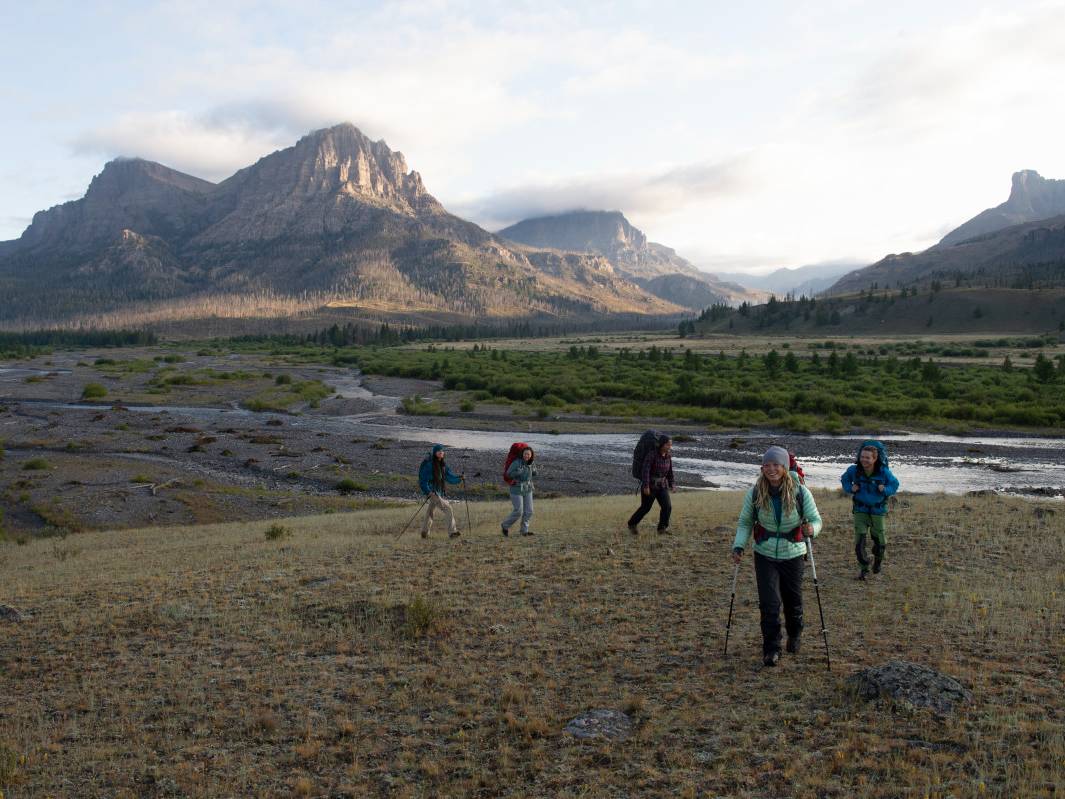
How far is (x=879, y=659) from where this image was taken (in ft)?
28.4

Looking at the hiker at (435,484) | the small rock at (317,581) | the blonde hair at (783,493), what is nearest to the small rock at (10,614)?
the small rock at (317,581)

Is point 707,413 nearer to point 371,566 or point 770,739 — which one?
point 371,566

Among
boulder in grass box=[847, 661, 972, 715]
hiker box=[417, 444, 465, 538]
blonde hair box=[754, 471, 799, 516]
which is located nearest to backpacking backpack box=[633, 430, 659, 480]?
hiker box=[417, 444, 465, 538]

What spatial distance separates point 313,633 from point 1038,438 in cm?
4668

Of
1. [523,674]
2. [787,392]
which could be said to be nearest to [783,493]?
[523,674]

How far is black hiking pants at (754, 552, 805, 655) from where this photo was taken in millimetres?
8484

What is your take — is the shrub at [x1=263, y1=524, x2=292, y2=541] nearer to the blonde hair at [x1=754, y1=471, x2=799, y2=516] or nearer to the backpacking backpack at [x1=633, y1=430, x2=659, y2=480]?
the backpacking backpack at [x1=633, y1=430, x2=659, y2=480]

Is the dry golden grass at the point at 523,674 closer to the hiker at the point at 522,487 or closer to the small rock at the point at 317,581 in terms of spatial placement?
the small rock at the point at 317,581

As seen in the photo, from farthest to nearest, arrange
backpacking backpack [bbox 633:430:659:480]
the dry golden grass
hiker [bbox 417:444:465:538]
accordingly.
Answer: hiker [bbox 417:444:465:538] < backpacking backpack [bbox 633:430:659:480] < the dry golden grass

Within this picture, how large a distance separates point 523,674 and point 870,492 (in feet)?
22.3

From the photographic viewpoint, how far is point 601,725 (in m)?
7.47

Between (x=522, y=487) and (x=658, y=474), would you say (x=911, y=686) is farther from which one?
(x=522, y=487)

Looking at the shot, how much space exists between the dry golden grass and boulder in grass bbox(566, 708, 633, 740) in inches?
5.8

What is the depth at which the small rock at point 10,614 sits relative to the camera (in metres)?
11.9
